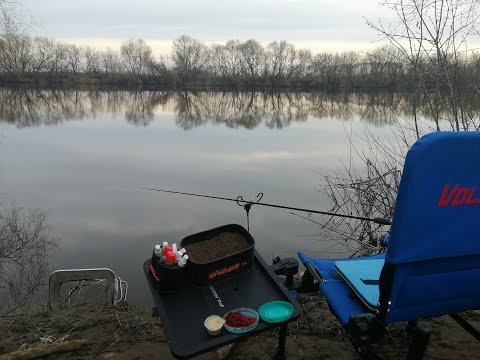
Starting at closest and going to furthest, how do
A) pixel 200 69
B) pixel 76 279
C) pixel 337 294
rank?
1. pixel 337 294
2. pixel 76 279
3. pixel 200 69

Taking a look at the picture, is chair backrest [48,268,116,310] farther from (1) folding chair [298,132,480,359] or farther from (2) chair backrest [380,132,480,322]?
(2) chair backrest [380,132,480,322]

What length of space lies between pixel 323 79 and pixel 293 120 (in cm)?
2761

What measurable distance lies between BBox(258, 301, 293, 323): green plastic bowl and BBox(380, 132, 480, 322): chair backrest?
378 millimetres

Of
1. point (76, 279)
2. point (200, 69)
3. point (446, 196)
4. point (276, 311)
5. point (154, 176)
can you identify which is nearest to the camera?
point (446, 196)

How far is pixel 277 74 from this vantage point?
153 feet

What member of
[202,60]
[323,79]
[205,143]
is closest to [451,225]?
[205,143]

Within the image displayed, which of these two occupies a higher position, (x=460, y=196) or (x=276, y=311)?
(x=460, y=196)

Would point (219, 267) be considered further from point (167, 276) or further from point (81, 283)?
point (81, 283)

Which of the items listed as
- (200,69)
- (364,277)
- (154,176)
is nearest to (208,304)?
(364,277)

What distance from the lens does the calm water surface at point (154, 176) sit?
17.8 ft

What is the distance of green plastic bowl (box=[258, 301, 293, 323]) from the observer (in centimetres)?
145

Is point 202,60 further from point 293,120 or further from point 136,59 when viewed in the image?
point 293,120

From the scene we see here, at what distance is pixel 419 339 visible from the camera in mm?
1173

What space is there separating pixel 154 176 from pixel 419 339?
822cm
